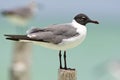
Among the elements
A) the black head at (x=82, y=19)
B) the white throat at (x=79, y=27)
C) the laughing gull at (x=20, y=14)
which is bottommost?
the white throat at (x=79, y=27)

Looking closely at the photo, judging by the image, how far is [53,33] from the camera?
16.1 feet

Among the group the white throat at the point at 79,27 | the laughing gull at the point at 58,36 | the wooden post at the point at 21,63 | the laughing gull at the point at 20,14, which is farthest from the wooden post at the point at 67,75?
the laughing gull at the point at 20,14

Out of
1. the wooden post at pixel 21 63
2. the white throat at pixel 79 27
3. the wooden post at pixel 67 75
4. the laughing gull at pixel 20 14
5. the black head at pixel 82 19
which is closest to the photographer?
the wooden post at pixel 67 75

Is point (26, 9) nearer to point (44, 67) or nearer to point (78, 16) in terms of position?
point (44, 67)

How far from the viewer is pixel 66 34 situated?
16.4 ft

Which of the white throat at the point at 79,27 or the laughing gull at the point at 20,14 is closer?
the white throat at the point at 79,27

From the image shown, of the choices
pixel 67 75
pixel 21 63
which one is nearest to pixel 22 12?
pixel 21 63

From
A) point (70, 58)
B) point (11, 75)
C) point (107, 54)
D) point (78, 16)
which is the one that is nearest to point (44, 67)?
point (70, 58)

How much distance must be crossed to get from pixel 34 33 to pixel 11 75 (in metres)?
1.53

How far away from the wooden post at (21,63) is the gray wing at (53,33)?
4.21 feet

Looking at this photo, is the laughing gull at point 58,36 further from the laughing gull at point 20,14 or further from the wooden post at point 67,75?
the laughing gull at point 20,14

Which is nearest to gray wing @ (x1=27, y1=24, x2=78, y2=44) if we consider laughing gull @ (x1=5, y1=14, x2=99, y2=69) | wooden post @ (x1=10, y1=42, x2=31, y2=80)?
laughing gull @ (x1=5, y1=14, x2=99, y2=69)

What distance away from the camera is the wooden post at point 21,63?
20.7 ft

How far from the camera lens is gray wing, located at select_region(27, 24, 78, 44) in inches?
190
